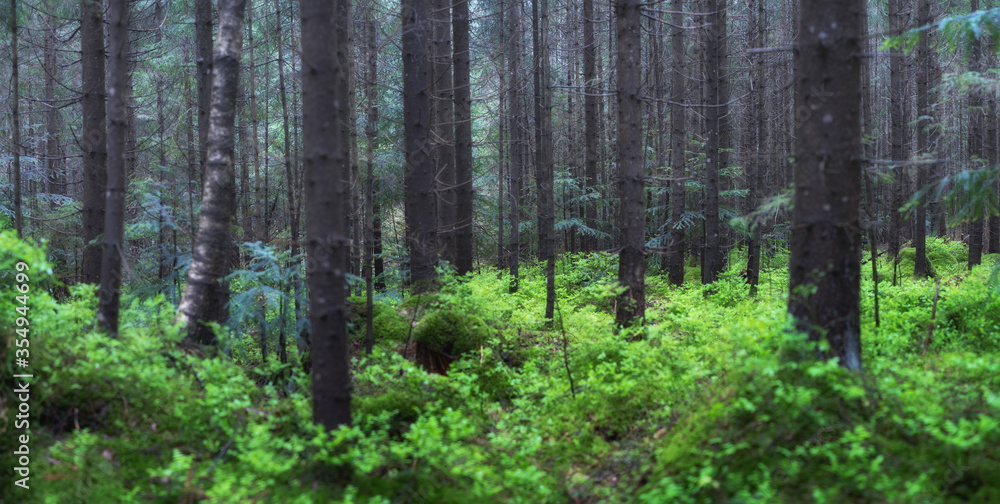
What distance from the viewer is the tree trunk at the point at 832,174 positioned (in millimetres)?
4961

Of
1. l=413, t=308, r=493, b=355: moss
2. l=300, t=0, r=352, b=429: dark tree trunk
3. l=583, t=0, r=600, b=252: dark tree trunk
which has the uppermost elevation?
l=583, t=0, r=600, b=252: dark tree trunk

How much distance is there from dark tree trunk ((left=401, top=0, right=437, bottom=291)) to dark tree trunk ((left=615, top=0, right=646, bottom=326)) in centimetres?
366

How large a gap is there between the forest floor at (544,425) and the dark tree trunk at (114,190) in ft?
0.86

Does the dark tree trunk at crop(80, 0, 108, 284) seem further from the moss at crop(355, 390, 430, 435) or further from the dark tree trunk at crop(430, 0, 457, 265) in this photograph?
the moss at crop(355, 390, 430, 435)

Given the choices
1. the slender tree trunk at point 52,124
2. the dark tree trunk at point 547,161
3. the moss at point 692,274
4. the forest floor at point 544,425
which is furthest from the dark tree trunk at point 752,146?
the slender tree trunk at point 52,124

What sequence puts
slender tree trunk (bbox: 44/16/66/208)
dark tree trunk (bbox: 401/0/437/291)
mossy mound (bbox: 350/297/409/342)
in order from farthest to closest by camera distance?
slender tree trunk (bbox: 44/16/66/208) < dark tree trunk (bbox: 401/0/437/291) < mossy mound (bbox: 350/297/409/342)

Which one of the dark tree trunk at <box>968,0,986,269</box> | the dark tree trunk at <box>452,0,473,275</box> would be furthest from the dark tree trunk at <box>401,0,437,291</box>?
the dark tree trunk at <box>968,0,986,269</box>

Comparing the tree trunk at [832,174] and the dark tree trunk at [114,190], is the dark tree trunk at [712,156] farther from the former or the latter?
the dark tree trunk at [114,190]

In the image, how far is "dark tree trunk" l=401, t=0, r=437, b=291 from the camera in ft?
35.5

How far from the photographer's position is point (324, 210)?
462 cm

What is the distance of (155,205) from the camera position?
8.09 metres

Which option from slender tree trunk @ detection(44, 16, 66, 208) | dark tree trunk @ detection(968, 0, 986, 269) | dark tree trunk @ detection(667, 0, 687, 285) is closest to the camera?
dark tree trunk @ detection(667, 0, 687, 285)

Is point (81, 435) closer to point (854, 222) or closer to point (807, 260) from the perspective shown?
point (807, 260)

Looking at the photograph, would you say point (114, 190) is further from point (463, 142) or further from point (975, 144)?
point (975, 144)
